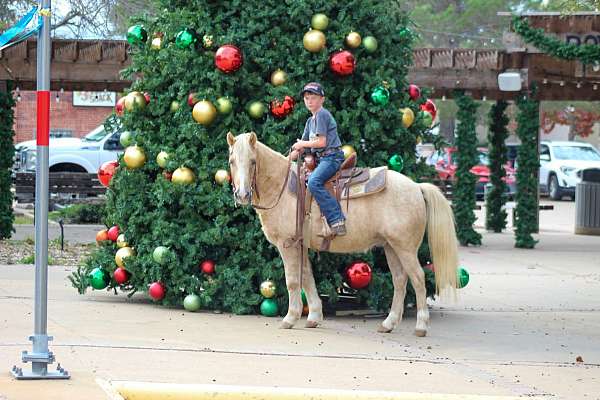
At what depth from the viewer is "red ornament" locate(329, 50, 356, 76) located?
11.9 meters

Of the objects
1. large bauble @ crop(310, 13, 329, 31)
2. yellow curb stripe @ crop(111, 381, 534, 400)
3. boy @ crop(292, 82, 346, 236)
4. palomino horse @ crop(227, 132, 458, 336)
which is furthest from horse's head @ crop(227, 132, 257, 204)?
yellow curb stripe @ crop(111, 381, 534, 400)

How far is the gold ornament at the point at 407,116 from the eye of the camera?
1220cm

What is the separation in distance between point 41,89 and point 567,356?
516cm

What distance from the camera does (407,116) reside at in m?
12.2

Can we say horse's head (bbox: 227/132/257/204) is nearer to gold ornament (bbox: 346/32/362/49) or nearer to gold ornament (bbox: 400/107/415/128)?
gold ornament (bbox: 346/32/362/49)

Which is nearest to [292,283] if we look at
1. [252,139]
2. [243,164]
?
[243,164]

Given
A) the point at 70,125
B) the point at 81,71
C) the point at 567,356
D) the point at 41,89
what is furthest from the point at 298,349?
the point at 70,125

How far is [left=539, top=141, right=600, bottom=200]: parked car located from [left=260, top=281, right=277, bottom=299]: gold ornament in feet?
91.9

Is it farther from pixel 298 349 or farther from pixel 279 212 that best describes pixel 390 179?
pixel 298 349

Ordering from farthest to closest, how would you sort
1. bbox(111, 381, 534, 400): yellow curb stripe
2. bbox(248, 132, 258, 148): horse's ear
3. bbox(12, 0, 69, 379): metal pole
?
bbox(248, 132, 258, 148): horse's ear
bbox(12, 0, 69, 379): metal pole
bbox(111, 381, 534, 400): yellow curb stripe

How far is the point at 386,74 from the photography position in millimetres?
12094

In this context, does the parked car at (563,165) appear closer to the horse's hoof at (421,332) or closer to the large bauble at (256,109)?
the large bauble at (256,109)

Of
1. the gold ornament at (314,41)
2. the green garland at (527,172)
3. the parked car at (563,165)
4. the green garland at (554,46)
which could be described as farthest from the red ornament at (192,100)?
the parked car at (563,165)

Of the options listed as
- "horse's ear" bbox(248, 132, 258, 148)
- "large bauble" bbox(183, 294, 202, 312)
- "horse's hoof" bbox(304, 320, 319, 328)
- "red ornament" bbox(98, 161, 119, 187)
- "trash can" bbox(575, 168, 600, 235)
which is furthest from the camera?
"trash can" bbox(575, 168, 600, 235)
